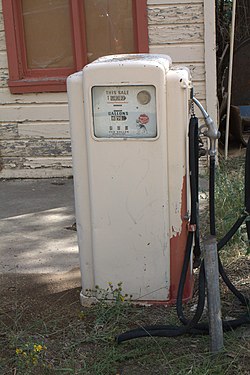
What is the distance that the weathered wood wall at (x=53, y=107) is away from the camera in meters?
6.30

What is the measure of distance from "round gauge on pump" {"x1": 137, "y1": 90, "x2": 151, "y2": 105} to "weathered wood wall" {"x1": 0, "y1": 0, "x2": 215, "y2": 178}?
10.1ft

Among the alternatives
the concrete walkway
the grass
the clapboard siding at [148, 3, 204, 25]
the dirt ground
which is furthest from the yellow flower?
the clapboard siding at [148, 3, 204, 25]

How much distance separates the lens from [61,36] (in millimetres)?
6617

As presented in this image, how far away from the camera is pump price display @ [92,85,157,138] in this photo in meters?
3.42

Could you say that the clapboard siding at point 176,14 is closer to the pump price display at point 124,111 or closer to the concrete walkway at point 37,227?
the concrete walkway at point 37,227

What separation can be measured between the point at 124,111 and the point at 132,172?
1.09ft

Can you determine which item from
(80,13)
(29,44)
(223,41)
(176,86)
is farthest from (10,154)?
(176,86)

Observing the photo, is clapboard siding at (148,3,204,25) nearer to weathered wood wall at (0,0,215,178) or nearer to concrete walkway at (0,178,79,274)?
weathered wood wall at (0,0,215,178)

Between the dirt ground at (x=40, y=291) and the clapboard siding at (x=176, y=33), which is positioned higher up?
the clapboard siding at (x=176, y=33)

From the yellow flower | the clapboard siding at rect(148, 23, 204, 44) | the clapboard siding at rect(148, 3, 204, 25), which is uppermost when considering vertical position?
the clapboard siding at rect(148, 3, 204, 25)

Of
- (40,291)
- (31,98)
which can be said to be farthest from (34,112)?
(40,291)

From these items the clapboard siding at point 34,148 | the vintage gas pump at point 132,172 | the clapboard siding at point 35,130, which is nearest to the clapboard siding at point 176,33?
the clapboard siding at point 35,130

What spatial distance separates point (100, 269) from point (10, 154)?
3.44m

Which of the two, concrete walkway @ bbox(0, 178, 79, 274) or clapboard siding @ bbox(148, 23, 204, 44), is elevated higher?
clapboard siding @ bbox(148, 23, 204, 44)
